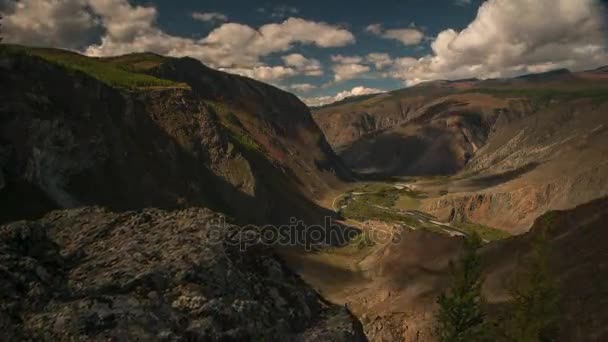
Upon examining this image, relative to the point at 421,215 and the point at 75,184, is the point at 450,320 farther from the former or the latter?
the point at 421,215

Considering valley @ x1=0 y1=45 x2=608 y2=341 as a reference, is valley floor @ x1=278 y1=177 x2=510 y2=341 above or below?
below

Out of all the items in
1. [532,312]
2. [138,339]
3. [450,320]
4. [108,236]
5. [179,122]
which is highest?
[179,122]

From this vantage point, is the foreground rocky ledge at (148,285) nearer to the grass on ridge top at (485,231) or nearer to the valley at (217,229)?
the valley at (217,229)

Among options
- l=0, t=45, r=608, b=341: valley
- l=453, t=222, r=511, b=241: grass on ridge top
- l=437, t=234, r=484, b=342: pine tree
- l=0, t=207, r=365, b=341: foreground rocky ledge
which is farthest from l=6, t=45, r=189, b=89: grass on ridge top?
l=453, t=222, r=511, b=241: grass on ridge top

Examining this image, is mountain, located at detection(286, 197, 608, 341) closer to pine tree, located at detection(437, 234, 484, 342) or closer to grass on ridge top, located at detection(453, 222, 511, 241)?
pine tree, located at detection(437, 234, 484, 342)

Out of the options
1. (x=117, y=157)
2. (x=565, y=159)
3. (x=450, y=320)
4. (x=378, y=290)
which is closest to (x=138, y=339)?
(x=450, y=320)

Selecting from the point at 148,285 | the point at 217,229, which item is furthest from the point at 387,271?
the point at 148,285

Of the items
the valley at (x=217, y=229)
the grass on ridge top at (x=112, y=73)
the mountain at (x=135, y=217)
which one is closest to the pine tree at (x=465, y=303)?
the valley at (x=217, y=229)
